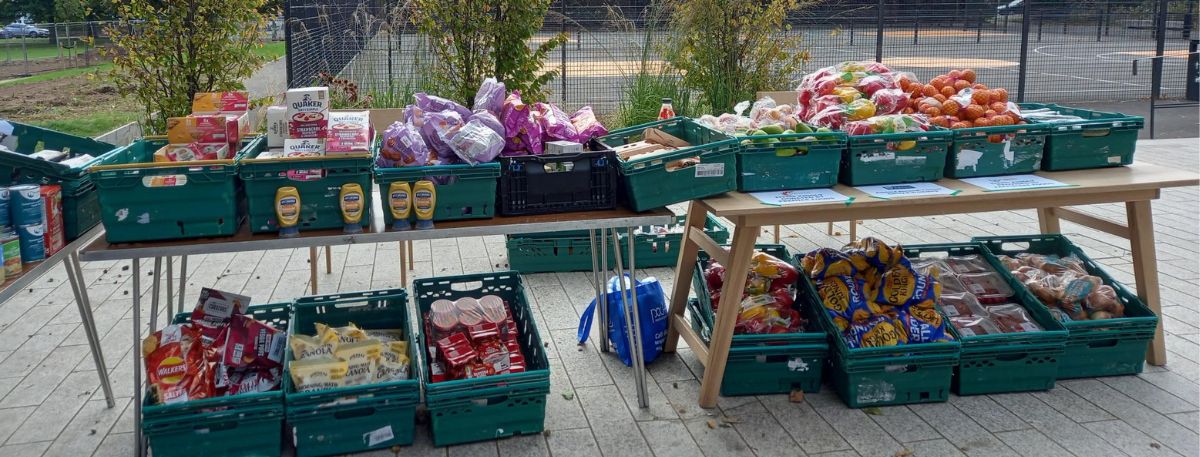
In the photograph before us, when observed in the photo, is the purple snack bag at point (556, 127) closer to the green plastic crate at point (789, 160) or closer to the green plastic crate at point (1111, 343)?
the green plastic crate at point (789, 160)

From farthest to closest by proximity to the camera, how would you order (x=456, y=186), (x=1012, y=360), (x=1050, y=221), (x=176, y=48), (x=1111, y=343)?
(x=176, y=48)
(x=1050, y=221)
(x=1111, y=343)
(x=1012, y=360)
(x=456, y=186)

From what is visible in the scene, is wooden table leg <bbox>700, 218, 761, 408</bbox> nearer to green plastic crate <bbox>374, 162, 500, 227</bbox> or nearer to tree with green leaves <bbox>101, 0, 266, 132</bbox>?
green plastic crate <bbox>374, 162, 500, 227</bbox>

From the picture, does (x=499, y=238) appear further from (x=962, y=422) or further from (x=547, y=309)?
(x=962, y=422)

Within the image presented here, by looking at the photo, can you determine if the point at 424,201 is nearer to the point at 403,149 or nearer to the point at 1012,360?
the point at 403,149

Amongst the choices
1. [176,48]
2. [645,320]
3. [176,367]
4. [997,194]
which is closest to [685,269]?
[645,320]

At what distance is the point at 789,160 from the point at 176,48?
12.7ft

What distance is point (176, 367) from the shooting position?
3188 mm

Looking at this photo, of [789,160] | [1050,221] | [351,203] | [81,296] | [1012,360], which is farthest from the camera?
[1050,221]

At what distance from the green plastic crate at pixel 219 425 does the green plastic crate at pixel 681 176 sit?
4.63 feet

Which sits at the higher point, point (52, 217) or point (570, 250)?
point (52, 217)

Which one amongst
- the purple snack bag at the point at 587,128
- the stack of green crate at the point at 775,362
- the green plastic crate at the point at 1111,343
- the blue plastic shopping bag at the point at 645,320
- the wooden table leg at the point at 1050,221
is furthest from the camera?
the wooden table leg at the point at 1050,221

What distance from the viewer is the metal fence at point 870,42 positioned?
7840 mm

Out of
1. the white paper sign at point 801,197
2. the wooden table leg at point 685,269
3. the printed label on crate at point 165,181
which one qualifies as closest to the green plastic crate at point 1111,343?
the white paper sign at point 801,197

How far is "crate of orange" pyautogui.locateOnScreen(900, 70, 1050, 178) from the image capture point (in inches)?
145
